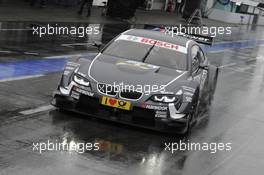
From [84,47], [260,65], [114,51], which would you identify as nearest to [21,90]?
[114,51]

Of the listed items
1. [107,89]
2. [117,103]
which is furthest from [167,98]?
[107,89]

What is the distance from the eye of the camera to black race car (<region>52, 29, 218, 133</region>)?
339 inches

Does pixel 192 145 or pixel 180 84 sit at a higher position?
pixel 180 84

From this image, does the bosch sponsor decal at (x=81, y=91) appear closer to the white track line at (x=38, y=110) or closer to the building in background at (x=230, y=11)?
the white track line at (x=38, y=110)

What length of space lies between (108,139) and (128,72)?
1.37 m

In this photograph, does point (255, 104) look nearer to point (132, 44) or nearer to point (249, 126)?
point (249, 126)

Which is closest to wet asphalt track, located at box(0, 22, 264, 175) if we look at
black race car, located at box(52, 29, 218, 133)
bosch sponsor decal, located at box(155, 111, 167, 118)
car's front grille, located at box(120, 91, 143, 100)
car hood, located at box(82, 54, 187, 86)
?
black race car, located at box(52, 29, 218, 133)

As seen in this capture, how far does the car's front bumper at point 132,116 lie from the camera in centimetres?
860

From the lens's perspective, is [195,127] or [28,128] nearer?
[28,128]

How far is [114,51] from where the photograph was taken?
1016 cm

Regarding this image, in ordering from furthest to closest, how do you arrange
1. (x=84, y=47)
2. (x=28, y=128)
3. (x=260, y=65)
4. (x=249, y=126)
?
(x=260, y=65) < (x=84, y=47) < (x=249, y=126) < (x=28, y=128)

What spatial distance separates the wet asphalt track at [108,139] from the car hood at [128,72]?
2.37 feet

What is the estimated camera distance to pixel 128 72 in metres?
9.12

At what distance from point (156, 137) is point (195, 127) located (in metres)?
1.41
